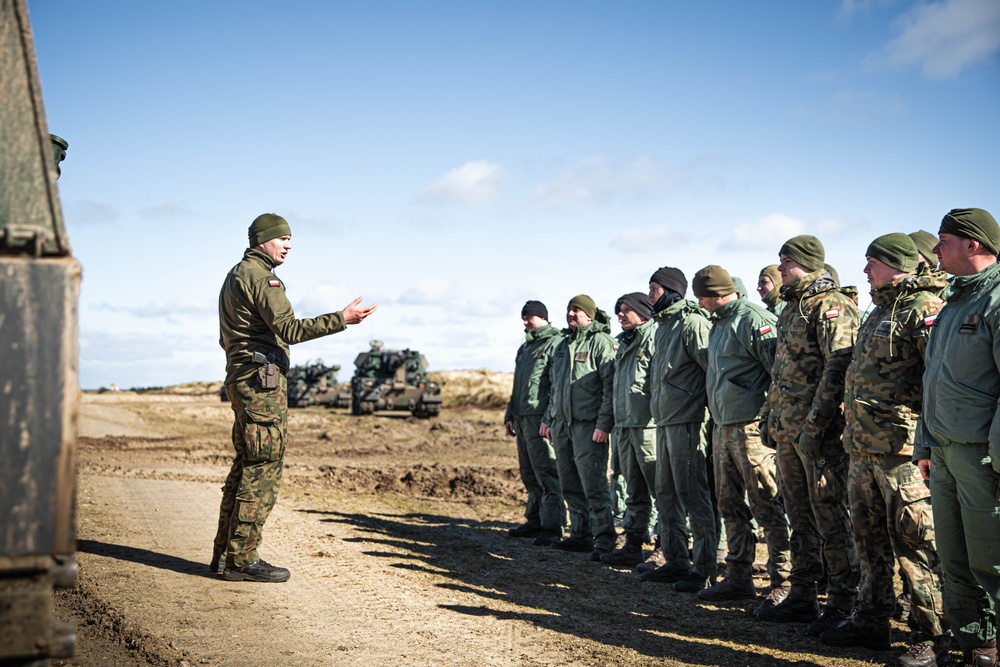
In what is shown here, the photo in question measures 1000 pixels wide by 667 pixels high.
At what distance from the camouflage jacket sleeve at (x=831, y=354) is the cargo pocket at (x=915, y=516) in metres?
0.73

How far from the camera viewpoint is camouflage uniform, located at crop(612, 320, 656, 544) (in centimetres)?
776

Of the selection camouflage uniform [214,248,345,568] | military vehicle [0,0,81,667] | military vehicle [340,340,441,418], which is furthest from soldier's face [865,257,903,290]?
military vehicle [340,340,441,418]

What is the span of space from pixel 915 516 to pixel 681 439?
2433 mm

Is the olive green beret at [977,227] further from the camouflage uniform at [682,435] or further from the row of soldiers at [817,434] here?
the camouflage uniform at [682,435]

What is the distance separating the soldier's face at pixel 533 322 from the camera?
9.88m

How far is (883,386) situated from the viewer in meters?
4.87

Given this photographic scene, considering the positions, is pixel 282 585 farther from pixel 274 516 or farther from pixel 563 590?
pixel 274 516

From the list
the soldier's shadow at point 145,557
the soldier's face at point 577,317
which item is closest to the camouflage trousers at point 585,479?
the soldier's face at point 577,317

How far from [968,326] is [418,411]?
990 inches

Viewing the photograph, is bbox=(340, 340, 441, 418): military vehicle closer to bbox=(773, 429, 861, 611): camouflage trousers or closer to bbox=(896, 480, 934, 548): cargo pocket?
bbox=(773, 429, 861, 611): camouflage trousers

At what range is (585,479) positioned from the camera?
8484 millimetres

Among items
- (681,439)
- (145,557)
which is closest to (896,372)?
(681,439)

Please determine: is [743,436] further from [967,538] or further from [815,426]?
[967,538]

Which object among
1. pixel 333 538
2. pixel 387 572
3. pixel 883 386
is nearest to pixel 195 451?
pixel 333 538
